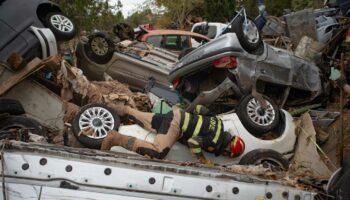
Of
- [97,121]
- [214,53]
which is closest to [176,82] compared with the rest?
[214,53]

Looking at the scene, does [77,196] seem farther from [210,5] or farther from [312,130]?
[210,5]

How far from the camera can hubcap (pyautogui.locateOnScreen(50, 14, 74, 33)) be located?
24.8 feet

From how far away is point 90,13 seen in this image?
14148mm

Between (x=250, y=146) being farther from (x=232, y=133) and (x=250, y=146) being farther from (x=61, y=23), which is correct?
(x=61, y=23)

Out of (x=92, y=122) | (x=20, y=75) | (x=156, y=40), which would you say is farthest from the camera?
(x=156, y=40)

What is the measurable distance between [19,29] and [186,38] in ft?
18.2

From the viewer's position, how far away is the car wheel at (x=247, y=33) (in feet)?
21.3

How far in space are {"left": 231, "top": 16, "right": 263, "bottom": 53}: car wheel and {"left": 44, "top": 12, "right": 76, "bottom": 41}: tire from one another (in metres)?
2.60

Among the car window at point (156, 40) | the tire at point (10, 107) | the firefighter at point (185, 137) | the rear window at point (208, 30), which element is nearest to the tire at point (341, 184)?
the firefighter at point (185, 137)

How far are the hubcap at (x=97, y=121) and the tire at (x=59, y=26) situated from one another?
245cm

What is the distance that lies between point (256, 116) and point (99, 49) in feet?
13.8

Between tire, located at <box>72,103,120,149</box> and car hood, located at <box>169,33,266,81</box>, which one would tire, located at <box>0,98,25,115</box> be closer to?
tire, located at <box>72,103,120,149</box>

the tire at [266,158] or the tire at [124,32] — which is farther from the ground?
the tire at [124,32]

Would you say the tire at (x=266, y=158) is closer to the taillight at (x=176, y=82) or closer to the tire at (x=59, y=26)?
the taillight at (x=176, y=82)
